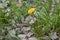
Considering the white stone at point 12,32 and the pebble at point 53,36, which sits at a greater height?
the white stone at point 12,32

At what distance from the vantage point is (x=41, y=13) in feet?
7.38

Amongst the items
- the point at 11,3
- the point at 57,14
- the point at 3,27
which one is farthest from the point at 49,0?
the point at 3,27

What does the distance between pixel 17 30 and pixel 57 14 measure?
463mm

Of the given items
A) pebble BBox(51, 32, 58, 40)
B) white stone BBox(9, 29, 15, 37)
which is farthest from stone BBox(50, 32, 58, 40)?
white stone BBox(9, 29, 15, 37)

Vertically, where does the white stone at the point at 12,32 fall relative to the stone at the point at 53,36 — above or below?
above

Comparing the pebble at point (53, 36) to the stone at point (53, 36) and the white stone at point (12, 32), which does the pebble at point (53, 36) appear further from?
the white stone at point (12, 32)

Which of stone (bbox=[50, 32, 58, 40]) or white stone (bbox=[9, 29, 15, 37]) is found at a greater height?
white stone (bbox=[9, 29, 15, 37])

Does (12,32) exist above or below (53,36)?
above

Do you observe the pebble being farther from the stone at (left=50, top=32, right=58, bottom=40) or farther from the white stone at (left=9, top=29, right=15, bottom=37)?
the white stone at (left=9, top=29, right=15, bottom=37)

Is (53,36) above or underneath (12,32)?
underneath

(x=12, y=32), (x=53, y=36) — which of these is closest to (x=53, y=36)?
(x=53, y=36)

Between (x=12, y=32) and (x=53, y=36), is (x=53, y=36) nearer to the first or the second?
(x=53, y=36)

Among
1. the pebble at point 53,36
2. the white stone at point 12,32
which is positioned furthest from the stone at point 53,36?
the white stone at point 12,32

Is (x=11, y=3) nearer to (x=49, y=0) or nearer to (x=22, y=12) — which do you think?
(x=22, y=12)
